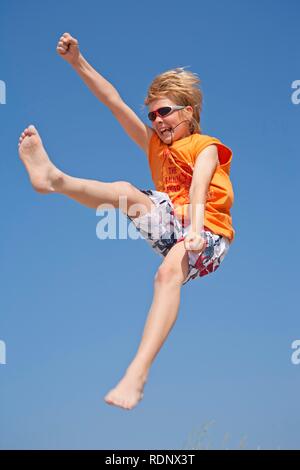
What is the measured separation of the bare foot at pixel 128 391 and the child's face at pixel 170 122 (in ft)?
7.92

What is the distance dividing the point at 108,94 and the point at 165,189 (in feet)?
3.74

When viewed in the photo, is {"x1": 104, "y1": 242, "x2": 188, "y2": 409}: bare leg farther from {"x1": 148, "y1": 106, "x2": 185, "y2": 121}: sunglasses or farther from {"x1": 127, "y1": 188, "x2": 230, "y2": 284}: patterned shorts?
{"x1": 148, "y1": 106, "x2": 185, "y2": 121}: sunglasses

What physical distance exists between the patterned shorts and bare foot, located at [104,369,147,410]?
1.07m

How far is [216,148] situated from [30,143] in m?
1.62

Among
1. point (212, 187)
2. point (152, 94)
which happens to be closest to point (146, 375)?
point (212, 187)

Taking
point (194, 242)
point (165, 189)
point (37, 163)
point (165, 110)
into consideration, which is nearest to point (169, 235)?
point (165, 189)

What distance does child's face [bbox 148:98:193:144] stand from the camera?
650cm

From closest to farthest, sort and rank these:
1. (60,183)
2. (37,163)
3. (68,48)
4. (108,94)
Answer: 1. (60,183)
2. (37,163)
3. (68,48)
4. (108,94)

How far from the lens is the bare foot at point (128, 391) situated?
4844mm

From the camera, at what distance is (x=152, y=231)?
608cm

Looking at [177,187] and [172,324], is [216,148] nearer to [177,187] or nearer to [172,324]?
[177,187]

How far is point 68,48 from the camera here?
6609mm

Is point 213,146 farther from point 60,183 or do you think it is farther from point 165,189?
point 60,183

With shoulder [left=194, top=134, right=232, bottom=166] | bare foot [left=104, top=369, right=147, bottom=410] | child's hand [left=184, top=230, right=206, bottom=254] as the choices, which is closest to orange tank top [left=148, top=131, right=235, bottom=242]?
shoulder [left=194, top=134, right=232, bottom=166]
